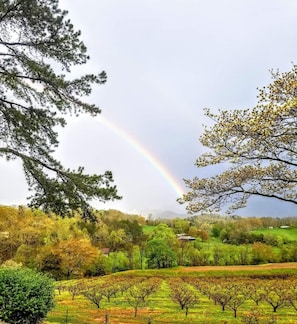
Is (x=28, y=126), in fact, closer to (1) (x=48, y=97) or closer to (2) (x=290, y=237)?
(1) (x=48, y=97)

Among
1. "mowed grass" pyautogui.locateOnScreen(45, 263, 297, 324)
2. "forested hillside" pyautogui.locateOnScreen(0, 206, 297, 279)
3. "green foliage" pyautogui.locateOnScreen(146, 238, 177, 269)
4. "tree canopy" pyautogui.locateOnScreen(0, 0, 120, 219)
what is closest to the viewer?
"tree canopy" pyautogui.locateOnScreen(0, 0, 120, 219)

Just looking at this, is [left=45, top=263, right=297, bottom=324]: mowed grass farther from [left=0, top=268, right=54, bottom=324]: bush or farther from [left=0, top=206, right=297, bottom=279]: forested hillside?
[left=0, top=206, right=297, bottom=279]: forested hillside

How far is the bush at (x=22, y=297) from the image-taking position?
385 inches

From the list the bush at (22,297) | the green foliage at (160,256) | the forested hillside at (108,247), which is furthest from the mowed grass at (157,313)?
the green foliage at (160,256)

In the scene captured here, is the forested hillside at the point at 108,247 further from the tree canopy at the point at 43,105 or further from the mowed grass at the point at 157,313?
the tree canopy at the point at 43,105

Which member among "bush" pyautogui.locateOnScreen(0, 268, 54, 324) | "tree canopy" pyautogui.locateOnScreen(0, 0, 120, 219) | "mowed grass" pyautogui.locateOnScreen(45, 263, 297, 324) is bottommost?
"mowed grass" pyautogui.locateOnScreen(45, 263, 297, 324)

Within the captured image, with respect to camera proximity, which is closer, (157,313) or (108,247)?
(157,313)

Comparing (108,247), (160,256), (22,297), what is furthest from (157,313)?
(108,247)

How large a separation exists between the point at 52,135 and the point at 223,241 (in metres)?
75.5

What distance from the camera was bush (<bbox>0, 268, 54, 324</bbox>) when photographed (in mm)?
9789

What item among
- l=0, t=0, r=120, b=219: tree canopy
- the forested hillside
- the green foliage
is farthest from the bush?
the green foliage

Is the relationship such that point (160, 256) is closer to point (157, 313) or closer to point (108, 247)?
point (108, 247)

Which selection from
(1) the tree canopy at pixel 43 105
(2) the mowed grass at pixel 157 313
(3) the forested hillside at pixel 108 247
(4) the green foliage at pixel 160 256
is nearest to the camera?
(1) the tree canopy at pixel 43 105

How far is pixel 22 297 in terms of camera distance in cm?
985
